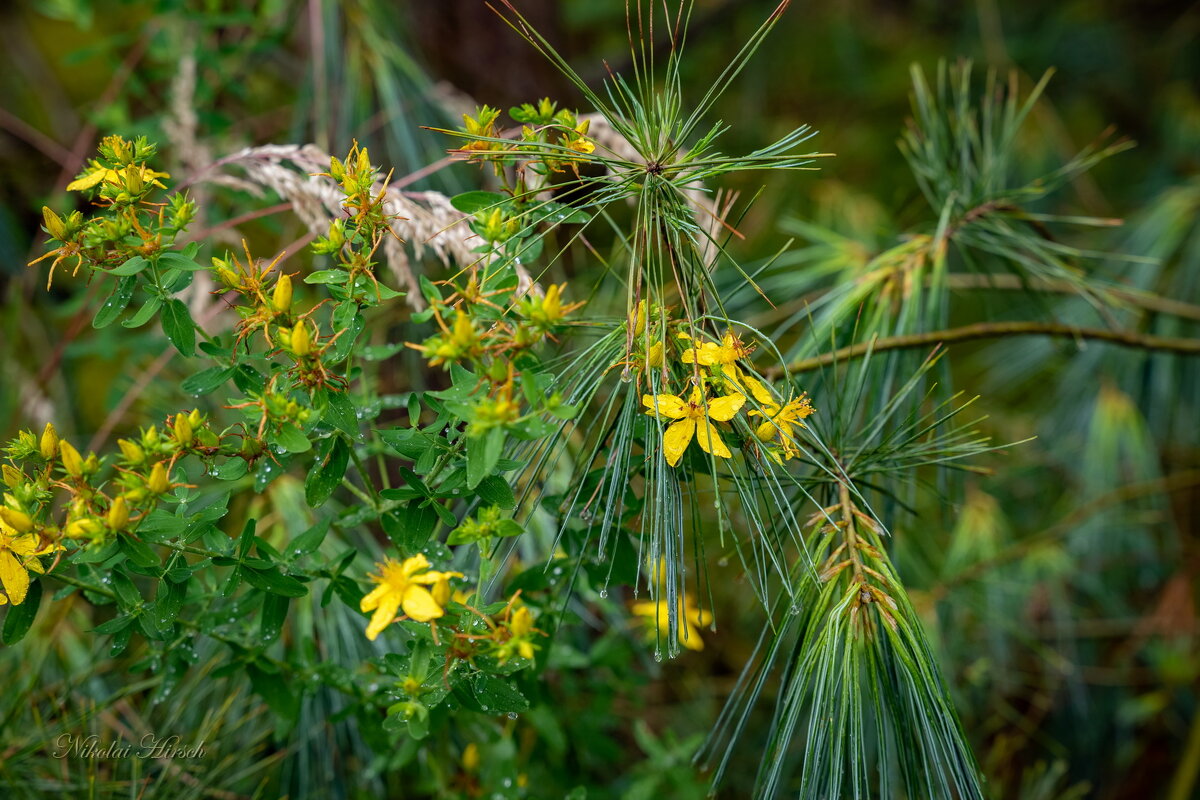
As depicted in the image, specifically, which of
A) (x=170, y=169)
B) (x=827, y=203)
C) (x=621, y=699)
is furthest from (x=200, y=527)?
(x=827, y=203)

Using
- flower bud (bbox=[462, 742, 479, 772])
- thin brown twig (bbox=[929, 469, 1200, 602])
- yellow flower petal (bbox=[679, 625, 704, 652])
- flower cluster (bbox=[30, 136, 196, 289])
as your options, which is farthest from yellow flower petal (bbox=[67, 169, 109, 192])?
thin brown twig (bbox=[929, 469, 1200, 602])

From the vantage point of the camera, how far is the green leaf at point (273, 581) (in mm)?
568

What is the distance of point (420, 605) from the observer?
18.9 inches

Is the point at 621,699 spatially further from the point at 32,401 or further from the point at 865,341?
the point at 32,401

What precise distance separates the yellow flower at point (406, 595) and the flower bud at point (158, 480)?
0.44 ft

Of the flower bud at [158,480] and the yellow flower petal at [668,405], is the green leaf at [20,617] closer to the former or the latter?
the flower bud at [158,480]

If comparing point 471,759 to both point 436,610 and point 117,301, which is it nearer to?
point 436,610

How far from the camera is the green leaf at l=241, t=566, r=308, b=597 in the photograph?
0.57 metres

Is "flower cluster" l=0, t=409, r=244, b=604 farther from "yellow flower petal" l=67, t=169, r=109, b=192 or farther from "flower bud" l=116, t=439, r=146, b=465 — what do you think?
"yellow flower petal" l=67, t=169, r=109, b=192

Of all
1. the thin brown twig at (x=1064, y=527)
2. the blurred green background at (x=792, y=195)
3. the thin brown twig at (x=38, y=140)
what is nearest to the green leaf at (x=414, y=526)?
the blurred green background at (x=792, y=195)

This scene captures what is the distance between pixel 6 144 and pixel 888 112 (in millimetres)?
1962

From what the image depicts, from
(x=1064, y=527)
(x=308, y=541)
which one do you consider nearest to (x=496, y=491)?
(x=308, y=541)

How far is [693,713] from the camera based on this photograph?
4.17ft

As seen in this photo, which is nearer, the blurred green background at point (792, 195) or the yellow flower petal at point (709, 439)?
the yellow flower petal at point (709, 439)
